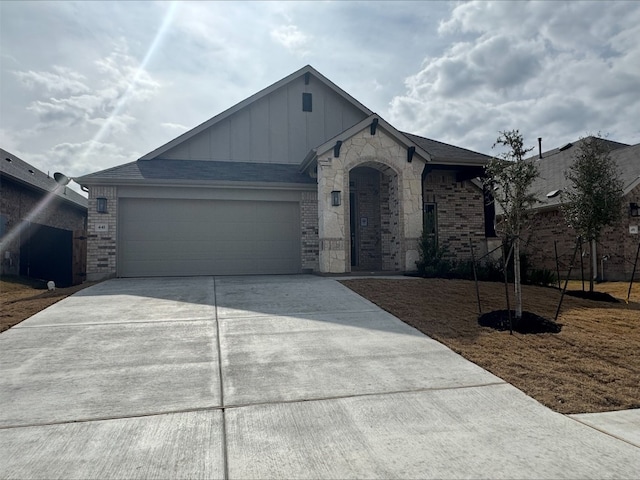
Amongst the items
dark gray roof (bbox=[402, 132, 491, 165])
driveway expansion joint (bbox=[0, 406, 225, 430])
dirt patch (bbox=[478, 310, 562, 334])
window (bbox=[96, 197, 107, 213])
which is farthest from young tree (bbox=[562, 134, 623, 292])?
window (bbox=[96, 197, 107, 213])

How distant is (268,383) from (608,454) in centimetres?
283

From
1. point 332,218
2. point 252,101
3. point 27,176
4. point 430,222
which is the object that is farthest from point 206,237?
point 27,176

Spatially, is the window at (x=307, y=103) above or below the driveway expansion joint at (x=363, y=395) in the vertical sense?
above

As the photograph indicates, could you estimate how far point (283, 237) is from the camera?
13.0m

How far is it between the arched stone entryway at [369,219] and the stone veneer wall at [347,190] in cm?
138

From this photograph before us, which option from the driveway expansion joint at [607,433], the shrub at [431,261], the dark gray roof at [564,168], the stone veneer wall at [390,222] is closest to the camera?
the driveway expansion joint at [607,433]

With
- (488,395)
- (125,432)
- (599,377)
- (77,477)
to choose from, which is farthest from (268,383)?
(599,377)

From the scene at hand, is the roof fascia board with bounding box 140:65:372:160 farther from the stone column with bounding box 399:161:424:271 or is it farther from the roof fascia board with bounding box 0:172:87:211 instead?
the stone column with bounding box 399:161:424:271

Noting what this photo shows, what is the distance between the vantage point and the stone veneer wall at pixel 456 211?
14.1m

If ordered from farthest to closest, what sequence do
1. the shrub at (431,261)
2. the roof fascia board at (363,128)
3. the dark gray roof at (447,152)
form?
1. the dark gray roof at (447,152)
2. the roof fascia board at (363,128)
3. the shrub at (431,261)

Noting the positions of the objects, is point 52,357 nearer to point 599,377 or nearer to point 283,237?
point 599,377

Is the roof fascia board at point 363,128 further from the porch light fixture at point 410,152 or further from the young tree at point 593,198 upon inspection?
the young tree at point 593,198

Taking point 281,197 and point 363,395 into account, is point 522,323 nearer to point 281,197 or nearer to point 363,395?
point 363,395

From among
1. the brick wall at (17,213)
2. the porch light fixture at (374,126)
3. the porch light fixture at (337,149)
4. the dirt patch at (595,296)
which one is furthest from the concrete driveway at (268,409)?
the brick wall at (17,213)
